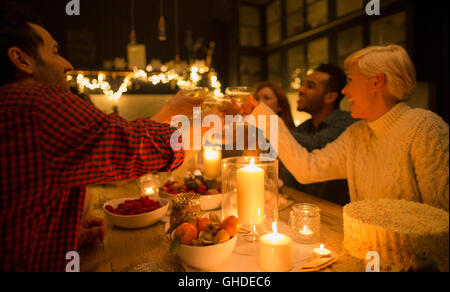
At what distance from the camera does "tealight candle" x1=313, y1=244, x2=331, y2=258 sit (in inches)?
27.9

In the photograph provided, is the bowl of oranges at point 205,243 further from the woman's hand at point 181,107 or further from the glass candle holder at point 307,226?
the woman's hand at point 181,107

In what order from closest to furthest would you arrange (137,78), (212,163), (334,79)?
(212,163), (334,79), (137,78)

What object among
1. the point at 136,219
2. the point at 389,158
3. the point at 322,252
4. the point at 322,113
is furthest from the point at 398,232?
the point at 322,113

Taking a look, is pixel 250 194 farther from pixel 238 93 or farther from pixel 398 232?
pixel 238 93

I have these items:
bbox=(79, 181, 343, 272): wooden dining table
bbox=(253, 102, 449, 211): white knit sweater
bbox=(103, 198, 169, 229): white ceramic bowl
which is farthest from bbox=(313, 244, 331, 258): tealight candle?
bbox=(103, 198, 169, 229): white ceramic bowl

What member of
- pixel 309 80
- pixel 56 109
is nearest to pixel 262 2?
pixel 309 80

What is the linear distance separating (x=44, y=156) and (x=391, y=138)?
1.08 meters

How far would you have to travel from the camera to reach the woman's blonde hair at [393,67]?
38.8 inches

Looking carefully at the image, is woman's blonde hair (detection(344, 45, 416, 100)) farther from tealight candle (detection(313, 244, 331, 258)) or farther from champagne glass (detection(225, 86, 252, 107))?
tealight candle (detection(313, 244, 331, 258))

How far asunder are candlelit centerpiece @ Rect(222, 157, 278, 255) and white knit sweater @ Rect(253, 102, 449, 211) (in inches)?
15.8

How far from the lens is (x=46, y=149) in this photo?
→ 1.99ft

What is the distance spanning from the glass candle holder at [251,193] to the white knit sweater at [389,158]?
0.40 m

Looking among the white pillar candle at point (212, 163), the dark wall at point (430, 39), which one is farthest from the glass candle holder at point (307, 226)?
the dark wall at point (430, 39)
